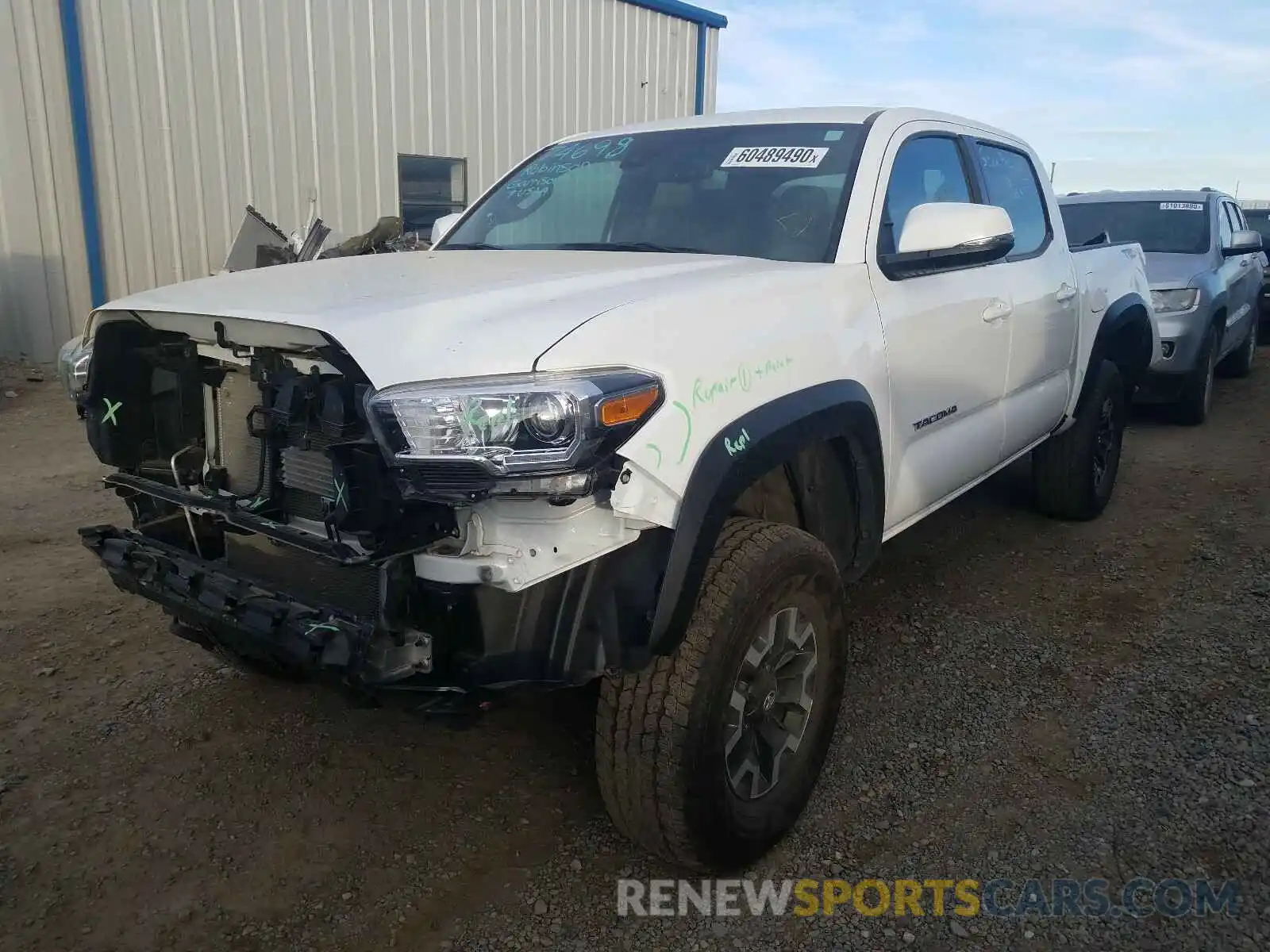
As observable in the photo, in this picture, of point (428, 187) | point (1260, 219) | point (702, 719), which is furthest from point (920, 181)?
point (1260, 219)

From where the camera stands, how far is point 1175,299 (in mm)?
7473

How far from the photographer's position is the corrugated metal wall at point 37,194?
779 cm

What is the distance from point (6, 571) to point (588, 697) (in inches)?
110

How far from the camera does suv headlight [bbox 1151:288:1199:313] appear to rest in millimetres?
7438

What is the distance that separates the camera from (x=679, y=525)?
2.05m

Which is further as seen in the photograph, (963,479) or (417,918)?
(963,479)

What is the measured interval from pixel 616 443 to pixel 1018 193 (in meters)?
3.15

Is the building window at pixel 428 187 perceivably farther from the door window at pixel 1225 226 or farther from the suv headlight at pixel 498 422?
the suv headlight at pixel 498 422

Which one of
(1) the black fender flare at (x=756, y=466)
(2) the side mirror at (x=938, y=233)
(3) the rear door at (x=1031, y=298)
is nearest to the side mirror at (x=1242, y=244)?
(3) the rear door at (x=1031, y=298)

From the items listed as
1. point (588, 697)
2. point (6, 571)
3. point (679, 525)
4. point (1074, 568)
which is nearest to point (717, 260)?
point (679, 525)

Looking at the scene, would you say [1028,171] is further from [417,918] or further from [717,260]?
[417,918]

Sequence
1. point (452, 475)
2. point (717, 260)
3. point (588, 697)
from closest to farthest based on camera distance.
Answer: point (452, 475) → point (717, 260) → point (588, 697)

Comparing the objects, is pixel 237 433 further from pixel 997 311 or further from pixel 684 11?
pixel 684 11

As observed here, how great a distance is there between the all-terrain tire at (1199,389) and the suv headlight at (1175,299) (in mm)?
293
